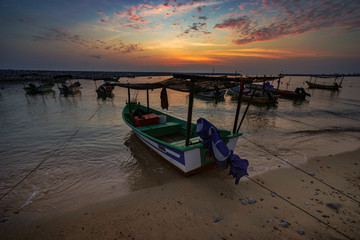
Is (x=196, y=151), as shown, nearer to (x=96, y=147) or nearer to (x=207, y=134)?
(x=207, y=134)

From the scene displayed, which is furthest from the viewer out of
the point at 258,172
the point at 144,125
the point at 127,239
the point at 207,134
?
the point at 144,125

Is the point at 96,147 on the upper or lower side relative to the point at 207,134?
lower

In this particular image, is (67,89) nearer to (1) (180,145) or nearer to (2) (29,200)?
(2) (29,200)

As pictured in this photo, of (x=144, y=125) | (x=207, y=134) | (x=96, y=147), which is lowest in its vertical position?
(x=96, y=147)

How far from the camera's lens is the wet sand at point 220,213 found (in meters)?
4.45

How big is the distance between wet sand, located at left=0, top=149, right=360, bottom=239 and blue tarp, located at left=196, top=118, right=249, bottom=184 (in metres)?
1.13

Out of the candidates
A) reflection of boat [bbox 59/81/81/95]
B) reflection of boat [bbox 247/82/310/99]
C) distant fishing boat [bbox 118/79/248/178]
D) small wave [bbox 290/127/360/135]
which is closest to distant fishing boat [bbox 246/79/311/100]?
reflection of boat [bbox 247/82/310/99]

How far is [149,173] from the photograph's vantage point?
768 cm

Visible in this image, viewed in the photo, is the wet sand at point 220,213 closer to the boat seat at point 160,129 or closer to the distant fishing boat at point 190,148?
the distant fishing boat at point 190,148

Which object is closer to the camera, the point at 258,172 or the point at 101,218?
the point at 101,218

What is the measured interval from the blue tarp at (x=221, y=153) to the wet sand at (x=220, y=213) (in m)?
1.13

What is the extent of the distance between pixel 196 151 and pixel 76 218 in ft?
15.6

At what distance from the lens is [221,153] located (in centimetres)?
581

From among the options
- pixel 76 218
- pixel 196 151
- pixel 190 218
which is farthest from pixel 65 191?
pixel 196 151
